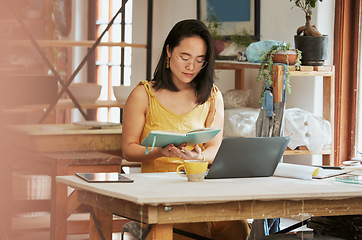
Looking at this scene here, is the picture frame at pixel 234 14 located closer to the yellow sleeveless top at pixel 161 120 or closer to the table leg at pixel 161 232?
the yellow sleeveless top at pixel 161 120

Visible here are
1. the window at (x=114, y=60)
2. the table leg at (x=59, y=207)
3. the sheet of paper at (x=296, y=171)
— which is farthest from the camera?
the window at (x=114, y=60)

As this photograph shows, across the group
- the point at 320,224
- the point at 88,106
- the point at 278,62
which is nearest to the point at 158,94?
the point at 320,224

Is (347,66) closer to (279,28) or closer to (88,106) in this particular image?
(279,28)

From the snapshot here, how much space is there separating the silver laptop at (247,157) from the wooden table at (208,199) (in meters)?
0.05

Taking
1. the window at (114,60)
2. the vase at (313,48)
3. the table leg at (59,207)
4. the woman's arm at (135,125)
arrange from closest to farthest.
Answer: the woman's arm at (135,125) → the table leg at (59,207) → the vase at (313,48) → the window at (114,60)

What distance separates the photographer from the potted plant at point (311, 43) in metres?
3.55

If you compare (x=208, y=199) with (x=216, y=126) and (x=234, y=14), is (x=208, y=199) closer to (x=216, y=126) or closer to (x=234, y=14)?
(x=216, y=126)

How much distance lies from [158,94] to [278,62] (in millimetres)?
1224

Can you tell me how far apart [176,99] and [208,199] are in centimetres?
105

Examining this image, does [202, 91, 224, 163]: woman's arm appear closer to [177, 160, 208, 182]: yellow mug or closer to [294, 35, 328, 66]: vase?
[177, 160, 208, 182]: yellow mug

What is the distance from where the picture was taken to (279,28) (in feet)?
14.2

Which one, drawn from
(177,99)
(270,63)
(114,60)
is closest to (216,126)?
(177,99)

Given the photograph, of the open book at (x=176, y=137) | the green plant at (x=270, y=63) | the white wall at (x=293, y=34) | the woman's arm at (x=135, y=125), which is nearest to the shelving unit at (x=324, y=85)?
the green plant at (x=270, y=63)

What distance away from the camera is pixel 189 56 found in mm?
2334
